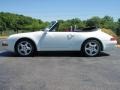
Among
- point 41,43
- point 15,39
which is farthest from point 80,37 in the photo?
point 15,39

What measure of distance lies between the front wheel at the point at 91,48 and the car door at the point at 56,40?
0.47 metres

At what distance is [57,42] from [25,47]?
1.06 metres

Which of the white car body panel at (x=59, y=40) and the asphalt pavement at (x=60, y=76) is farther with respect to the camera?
the white car body panel at (x=59, y=40)

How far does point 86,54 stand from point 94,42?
47cm

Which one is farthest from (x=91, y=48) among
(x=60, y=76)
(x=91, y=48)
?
(x=60, y=76)

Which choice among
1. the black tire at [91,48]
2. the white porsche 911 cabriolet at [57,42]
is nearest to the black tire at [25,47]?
the white porsche 911 cabriolet at [57,42]

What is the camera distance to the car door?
34.9ft

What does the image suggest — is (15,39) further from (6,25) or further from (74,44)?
(6,25)

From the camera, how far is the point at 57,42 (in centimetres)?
1066

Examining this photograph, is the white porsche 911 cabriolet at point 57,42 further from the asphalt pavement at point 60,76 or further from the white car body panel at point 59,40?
the asphalt pavement at point 60,76

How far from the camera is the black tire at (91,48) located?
34.8 ft

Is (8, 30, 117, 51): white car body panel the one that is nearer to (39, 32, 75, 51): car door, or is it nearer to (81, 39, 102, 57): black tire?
(39, 32, 75, 51): car door

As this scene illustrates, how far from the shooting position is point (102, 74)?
23.0 ft

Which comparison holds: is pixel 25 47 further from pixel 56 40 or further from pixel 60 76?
pixel 60 76
